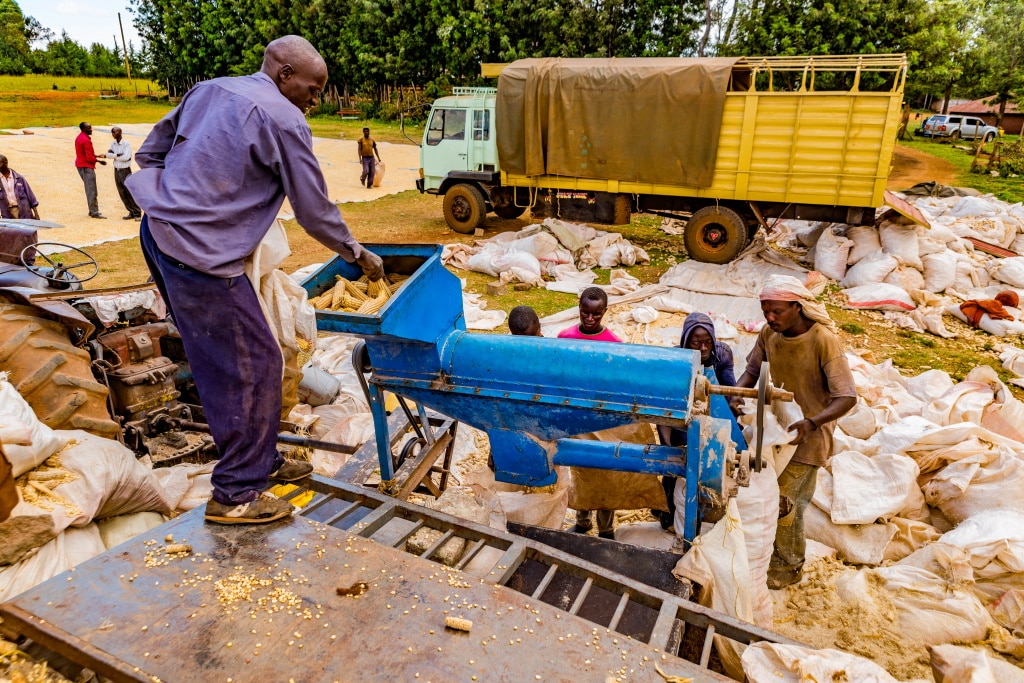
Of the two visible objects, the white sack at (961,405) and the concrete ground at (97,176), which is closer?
the white sack at (961,405)

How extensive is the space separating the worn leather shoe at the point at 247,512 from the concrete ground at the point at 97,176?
8582 mm

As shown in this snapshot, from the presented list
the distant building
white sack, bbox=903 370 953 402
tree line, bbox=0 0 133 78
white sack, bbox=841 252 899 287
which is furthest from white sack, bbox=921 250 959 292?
tree line, bbox=0 0 133 78

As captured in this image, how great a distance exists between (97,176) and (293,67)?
15669mm

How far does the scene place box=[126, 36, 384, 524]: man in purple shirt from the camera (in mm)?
2084

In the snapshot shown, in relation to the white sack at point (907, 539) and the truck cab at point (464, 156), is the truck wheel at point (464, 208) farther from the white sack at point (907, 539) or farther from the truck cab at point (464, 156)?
the white sack at point (907, 539)

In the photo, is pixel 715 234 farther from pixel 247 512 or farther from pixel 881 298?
pixel 247 512

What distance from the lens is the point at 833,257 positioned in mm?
8656

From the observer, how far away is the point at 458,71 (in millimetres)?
24109

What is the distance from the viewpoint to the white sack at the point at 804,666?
1.70 m

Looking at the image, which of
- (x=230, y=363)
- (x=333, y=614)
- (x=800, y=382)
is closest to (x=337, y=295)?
(x=230, y=363)

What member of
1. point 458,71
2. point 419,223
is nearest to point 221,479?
point 419,223

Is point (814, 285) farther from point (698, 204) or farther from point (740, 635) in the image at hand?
point (740, 635)

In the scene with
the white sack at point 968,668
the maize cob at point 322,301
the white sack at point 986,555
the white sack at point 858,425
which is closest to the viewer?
the white sack at point 968,668

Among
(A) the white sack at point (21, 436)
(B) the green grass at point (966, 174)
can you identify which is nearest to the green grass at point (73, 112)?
(A) the white sack at point (21, 436)
